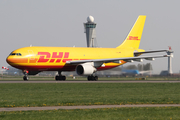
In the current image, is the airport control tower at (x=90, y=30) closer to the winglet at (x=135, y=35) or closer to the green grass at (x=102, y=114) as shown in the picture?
the winglet at (x=135, y=35)

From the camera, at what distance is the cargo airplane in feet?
150

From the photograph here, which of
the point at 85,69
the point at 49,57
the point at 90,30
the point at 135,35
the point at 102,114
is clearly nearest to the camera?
the point at 102,114

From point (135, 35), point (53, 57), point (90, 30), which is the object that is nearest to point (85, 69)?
point (53, 57)

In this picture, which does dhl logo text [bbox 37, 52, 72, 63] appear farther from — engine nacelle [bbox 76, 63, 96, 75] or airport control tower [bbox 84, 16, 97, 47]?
airport control tower [bbox 84, 16, 97, 47]

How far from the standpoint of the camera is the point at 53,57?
47.7 m

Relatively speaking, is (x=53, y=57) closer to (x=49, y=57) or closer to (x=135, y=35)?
(x=49, y=57)

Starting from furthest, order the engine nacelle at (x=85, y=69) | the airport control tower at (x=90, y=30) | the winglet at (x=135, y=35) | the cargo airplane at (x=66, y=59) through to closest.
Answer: the airport control tower at (x=90, y=30), the winglet at (x=135, y=35), the engine nacelle at (x=85, y=69), the cargo airplane at (x=66, y=59)

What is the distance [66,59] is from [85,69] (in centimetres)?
366

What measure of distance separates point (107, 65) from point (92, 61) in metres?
5.90

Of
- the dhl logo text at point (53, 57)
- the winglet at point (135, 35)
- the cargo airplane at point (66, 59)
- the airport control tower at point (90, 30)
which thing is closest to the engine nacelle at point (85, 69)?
the cargo airplane at point (66, 59)

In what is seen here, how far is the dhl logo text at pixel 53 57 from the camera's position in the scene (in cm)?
4672

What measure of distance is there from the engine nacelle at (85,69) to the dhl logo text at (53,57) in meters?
2.42

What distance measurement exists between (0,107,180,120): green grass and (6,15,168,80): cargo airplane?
99.8 ft

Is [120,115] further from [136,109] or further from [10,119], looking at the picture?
[10,119]
